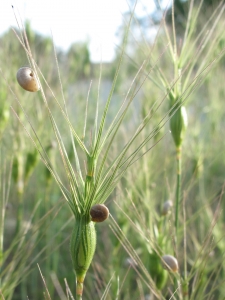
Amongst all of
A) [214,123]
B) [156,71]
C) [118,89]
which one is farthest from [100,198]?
[118,89]

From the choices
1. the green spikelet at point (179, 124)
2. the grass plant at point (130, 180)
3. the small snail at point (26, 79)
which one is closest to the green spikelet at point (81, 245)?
the grass plant at point (130, 180)

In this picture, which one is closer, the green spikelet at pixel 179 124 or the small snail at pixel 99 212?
the small snail at pixel 99 212

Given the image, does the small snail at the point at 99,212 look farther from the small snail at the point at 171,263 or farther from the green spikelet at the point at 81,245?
the small snail at the point at 171,263

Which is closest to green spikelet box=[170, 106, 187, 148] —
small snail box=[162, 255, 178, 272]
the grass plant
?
the grass plant

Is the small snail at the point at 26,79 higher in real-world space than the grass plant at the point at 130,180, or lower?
higher

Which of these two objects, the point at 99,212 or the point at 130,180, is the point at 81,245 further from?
the point at 130,180

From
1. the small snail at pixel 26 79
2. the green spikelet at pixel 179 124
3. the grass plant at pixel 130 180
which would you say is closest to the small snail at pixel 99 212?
the grass plant at pixel 130 180

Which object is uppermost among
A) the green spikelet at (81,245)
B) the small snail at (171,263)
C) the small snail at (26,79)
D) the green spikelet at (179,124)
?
the small snail at (26,79)
